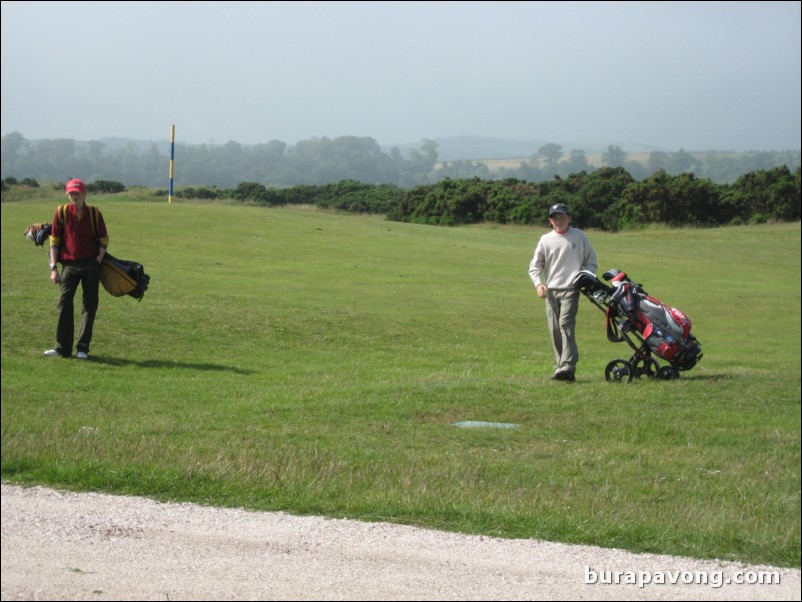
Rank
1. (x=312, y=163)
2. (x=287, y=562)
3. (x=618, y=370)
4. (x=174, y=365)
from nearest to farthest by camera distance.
Result: (x=312, y=163) < (x=287, y=562) < (x=618, y=370) < (x=174, y=365)

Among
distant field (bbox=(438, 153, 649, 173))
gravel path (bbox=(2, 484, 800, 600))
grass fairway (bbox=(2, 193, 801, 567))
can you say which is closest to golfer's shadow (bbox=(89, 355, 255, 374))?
grass fairway (bbox=(2, 193, 801, 567))

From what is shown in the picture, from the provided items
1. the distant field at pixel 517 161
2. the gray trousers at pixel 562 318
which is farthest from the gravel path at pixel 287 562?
the distant field at pixel 517 161

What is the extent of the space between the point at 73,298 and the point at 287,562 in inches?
116

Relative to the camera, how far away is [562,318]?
398 centimetres

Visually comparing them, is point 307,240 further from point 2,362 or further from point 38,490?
point 2,362

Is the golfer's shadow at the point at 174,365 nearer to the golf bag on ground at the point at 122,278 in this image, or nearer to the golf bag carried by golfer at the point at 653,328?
the golf bag on ground at the point at 122,278

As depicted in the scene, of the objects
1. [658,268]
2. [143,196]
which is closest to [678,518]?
[658,268]

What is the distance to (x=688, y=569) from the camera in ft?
20.0

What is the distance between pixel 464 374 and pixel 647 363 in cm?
1122

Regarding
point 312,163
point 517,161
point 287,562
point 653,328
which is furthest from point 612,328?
point 287,562

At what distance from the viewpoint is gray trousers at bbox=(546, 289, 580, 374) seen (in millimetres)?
3738

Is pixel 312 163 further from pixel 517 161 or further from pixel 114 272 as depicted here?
pixel 114 272

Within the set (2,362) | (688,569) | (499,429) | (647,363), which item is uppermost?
(647,363)

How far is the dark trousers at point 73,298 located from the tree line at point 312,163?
620 mm
